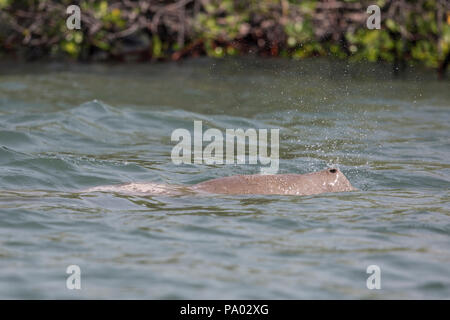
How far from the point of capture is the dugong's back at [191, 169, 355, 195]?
645cm

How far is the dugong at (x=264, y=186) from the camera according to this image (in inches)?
254

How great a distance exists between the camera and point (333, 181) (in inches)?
257

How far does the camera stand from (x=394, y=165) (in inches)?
320

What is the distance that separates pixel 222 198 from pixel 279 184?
0.51 metres

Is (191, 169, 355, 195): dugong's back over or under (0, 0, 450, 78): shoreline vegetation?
under

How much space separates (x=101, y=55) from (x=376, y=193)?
1039cm

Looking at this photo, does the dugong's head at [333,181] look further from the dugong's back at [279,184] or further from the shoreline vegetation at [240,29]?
the shoreline vegetation at [240,29]

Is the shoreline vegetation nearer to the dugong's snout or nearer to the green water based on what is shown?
the green water

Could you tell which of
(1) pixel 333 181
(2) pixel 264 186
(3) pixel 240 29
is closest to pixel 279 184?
(2) pixel 264 186

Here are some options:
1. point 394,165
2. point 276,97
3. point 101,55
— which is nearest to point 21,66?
point 101,55

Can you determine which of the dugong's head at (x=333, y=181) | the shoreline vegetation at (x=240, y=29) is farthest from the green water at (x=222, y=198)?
the shoreline vegetation at (x=240, y=29)

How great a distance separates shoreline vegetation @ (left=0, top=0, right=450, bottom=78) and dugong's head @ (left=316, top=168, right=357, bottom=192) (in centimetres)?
804

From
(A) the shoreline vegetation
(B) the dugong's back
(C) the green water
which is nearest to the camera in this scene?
(C) the green water

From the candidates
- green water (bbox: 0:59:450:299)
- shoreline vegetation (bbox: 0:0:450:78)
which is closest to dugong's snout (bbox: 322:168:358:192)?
green water (bbox: 0:59:450:299)
